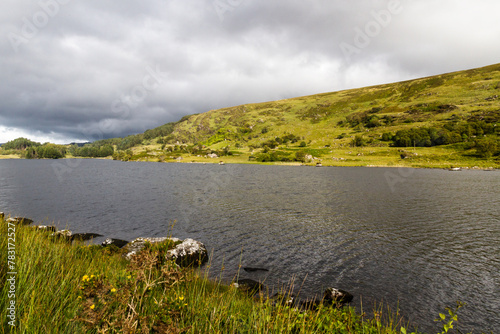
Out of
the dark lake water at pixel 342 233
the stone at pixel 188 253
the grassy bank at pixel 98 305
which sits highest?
the grassy bank at pixel 98 305

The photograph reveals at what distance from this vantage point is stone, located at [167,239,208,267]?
49.1 ft

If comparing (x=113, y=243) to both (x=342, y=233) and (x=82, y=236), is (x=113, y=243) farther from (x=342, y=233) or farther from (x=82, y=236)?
(x=342, y=233)

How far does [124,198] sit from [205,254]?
26.9 metres

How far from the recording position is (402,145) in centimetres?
12750

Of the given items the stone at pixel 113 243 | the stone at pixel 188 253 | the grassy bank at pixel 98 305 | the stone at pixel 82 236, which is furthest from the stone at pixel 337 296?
the stone at pixel 82 236

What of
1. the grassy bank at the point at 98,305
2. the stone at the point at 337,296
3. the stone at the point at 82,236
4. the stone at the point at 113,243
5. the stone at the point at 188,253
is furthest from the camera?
the stone at the point at 82,236

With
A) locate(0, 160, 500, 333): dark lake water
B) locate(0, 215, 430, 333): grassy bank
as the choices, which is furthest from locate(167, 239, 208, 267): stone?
locate(0, 215, 430, 333): grassy bank

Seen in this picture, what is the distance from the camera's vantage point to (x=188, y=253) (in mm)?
15469

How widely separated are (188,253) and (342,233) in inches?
554

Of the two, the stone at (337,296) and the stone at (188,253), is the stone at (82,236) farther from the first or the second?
the stone at (337,296)

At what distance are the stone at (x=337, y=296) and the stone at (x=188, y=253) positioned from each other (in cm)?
782

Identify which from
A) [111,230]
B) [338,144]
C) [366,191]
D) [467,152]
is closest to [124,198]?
[111,230]

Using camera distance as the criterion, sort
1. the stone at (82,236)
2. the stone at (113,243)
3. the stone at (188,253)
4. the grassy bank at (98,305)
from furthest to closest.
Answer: the stone at (82,236) → the stone at (113,243) → the stone at (188,253) → the grassy bank at (98,305)

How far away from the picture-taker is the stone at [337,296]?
1132 centimetres
